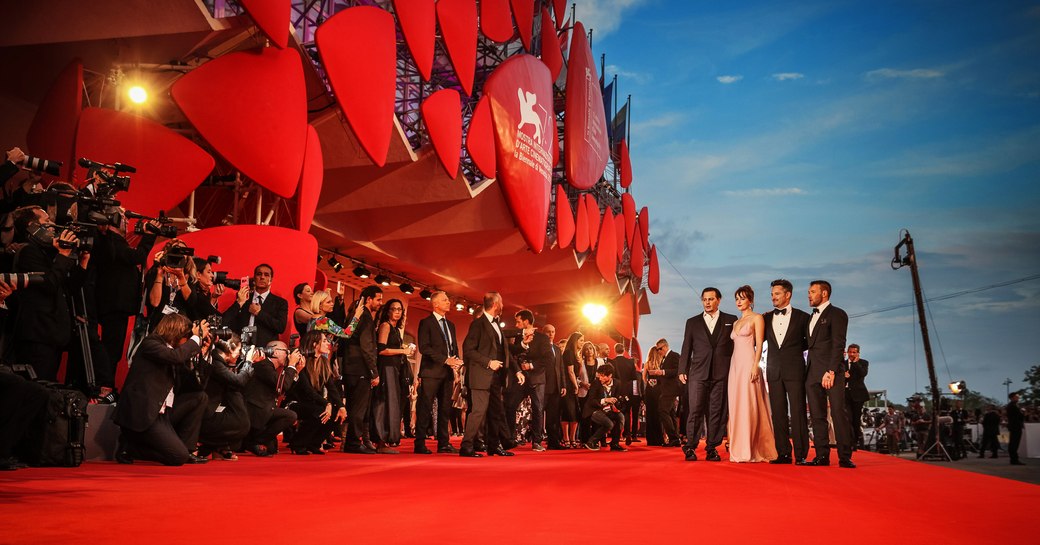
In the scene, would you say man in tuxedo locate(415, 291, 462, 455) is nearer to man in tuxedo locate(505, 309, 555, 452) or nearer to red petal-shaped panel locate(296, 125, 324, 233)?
man in tuxedo locate(505, 309, 555, 452)

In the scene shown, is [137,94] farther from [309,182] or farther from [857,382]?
[857,382]

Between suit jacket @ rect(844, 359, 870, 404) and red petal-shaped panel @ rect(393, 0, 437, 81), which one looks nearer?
red petal-shaped panel @ rect(393, 0, 437, 81)

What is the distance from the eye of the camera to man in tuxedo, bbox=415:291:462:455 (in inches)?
327

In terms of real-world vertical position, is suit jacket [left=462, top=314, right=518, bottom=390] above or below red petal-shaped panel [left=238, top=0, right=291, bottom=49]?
below

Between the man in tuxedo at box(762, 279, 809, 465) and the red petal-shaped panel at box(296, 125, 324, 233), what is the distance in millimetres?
6307

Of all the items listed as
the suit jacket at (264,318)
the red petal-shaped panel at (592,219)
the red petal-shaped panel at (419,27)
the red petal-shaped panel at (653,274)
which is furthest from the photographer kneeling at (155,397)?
the red petal-shaped panel at (653,274)

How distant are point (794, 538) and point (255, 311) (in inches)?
244

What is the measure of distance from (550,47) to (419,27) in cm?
911

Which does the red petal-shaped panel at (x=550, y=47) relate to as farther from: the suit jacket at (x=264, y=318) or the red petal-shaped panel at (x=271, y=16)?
the suit jacket at (x=264, y=318)

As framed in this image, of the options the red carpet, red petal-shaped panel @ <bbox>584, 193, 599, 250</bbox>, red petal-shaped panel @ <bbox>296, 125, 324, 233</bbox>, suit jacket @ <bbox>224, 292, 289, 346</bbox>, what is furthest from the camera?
red petal-shaped panel @ <bbox>584, 193, 599, 250</bbox>

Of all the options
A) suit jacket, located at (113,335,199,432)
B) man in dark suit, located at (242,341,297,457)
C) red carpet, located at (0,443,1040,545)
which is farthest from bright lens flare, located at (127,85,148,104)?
red carpet, located at (0,443,1040,545)

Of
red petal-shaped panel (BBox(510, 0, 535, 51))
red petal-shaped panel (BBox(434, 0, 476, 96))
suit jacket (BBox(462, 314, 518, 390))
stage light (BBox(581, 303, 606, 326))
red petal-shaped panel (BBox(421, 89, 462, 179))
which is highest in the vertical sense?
red petal-shaped panel (BBox(510, 0, 535, 51))

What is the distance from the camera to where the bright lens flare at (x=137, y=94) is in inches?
407

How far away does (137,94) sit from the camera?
10.5 metres
